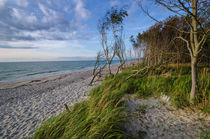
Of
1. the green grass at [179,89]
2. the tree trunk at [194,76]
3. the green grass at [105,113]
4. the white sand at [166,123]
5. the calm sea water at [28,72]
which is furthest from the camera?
the calm sea water at [28,72]

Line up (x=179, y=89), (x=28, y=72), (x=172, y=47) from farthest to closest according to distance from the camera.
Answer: (x=28, y=72)
(x=172, y=47)
(x=179, y=89)

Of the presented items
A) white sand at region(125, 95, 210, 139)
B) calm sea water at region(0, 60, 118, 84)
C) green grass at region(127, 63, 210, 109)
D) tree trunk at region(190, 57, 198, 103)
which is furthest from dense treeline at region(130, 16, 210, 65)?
calm sea water at region(0, 60, 118, 84)

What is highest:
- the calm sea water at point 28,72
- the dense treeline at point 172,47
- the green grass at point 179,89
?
the dense treeline at point 172,47

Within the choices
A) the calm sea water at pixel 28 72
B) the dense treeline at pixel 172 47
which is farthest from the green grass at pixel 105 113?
the calm sea water at pixel 28 72

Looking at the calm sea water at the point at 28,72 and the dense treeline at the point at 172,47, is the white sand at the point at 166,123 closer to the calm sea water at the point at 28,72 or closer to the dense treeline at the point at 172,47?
the dense treeline at the point at 172,47

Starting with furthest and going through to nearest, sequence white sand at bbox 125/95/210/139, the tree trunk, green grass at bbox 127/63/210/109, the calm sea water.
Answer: the calm sea water < green grass at bbox 127/63/210/109 < the tree trunk < white sand at bbox 125/95/210/139

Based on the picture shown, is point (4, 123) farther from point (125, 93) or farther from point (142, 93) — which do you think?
point (142, 93)

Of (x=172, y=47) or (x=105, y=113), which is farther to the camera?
(x=172, y=47)

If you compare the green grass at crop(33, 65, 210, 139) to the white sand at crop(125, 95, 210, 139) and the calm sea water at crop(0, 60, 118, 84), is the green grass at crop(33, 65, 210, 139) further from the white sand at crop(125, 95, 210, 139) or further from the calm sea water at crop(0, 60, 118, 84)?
the calm sea water at crop(0, 60, 118, 84)

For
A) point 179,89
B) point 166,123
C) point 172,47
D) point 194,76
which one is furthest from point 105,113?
point 172,47

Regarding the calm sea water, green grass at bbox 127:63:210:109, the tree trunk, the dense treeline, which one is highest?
Result: the dense treeline

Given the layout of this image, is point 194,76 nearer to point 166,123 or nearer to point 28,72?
point 166,123

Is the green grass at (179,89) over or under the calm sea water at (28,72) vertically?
over

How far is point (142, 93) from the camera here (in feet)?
12.0
